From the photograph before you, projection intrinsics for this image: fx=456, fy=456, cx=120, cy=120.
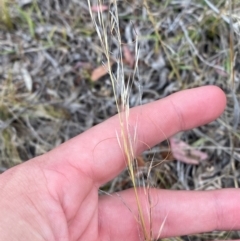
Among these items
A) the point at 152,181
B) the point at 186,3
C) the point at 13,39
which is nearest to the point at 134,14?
the point at 186,3

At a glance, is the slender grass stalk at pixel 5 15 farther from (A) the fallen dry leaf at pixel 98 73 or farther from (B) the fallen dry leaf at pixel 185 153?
(B) the fallen dry leaf at pixel 185 153

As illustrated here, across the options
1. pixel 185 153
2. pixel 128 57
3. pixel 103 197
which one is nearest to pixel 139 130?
pixel 103 197

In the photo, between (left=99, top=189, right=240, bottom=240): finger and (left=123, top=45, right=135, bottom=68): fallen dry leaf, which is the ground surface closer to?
(left=123, top=45, right=135, bottom=68): fallen dry leaf

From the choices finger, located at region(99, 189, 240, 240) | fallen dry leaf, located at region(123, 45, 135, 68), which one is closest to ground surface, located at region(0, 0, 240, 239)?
fallen dry leaf, located at region(123, 45, 135, 68)

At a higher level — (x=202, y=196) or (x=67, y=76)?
(x=67, y=76)

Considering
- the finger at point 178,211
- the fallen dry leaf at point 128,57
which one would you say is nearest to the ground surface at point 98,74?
the fallen dry leaf at point 128,57

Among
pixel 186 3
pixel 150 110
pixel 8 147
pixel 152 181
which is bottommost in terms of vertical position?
pixel 152 181

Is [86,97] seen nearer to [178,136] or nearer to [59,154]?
[178,136]

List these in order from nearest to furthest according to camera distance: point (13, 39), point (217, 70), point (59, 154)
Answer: point (59, 154) < point (217, 70) < point (13, 39)
